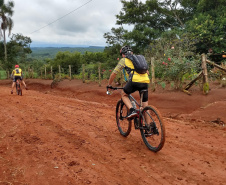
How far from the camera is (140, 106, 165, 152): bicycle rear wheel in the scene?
4133mm

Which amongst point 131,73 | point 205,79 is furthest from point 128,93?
point 205,79

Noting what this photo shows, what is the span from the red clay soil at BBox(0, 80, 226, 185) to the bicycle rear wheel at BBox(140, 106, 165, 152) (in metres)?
0.19

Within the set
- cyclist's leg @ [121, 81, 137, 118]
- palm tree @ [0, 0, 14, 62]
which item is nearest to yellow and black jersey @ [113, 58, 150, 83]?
cyclist's leg @ [121, 81, 137, 118]

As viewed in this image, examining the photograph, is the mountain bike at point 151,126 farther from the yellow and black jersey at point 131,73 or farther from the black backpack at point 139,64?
the black backpack at point 139,64

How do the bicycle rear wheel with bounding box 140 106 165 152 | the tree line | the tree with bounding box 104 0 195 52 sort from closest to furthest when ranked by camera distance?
the bicycle rear wheel with bounding box 140 106 165 152 < the tree line < the tree with bounding box 104 0 195 52

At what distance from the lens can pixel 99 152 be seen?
432cm

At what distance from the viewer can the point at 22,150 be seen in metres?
4.19

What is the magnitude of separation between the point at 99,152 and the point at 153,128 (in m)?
1.15

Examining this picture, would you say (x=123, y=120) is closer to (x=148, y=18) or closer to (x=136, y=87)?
(x=136, y=87)

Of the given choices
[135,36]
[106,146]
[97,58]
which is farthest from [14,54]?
[106,146]

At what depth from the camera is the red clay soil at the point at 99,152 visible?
131 inches

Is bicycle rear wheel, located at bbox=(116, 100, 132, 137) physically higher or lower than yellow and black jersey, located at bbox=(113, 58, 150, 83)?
lower

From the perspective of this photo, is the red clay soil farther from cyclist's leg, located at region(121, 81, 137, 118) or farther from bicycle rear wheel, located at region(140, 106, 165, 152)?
cyclist's leg, located at region(121, 81, 137, 118)

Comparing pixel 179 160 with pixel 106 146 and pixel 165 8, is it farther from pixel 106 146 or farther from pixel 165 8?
pixel 165 8
